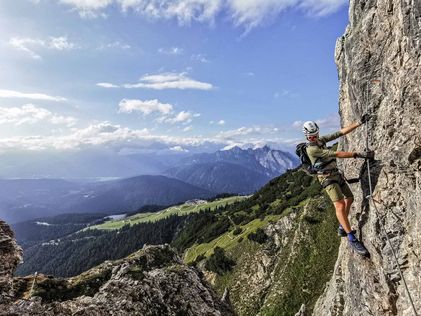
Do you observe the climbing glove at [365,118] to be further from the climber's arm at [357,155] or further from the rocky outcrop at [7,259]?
the rocky outcrop at [7,259]

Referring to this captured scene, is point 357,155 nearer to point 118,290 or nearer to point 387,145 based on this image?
point 387,145

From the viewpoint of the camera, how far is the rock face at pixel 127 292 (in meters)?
17.0

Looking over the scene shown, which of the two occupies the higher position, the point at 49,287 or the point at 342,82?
the point at 342,82

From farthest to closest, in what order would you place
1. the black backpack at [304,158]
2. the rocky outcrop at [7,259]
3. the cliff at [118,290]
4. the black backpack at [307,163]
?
the black backpack at [304,158] → the black backpack at [307,163] → the cliff at [118,290] → the rocky outcrop at [7,259]

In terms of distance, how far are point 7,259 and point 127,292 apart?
20.0 feet

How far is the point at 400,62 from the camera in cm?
1705

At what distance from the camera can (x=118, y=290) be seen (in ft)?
62.0

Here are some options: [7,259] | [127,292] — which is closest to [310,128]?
[127,292]

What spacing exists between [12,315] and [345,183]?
693 inches

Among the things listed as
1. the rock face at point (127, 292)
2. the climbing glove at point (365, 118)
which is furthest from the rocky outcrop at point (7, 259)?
the climbing glove at point (365, 118)

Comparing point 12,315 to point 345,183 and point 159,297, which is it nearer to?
point 159,297

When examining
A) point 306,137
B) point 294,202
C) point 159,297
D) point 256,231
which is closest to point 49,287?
point 159,297

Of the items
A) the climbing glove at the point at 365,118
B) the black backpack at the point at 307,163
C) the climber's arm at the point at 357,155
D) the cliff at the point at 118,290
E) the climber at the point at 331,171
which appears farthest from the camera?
the black backpack at the point at 307,163

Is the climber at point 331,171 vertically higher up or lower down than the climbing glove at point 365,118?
lower down
